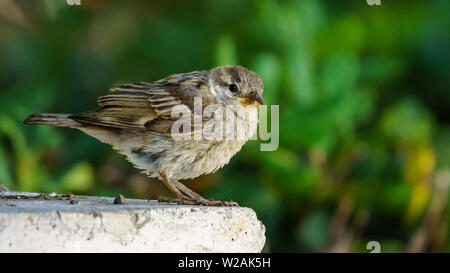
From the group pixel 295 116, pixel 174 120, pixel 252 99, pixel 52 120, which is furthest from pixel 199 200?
pixel 295 116

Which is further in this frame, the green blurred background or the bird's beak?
the green blurred background

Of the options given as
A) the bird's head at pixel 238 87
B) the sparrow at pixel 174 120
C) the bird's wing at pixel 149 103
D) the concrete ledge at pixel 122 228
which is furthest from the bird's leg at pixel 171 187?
the concrete ledge at pixel 122 228

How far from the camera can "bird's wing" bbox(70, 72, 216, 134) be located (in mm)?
4309

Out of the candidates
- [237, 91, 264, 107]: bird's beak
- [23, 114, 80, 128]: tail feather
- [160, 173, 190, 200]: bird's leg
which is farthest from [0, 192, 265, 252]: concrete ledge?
[237, 91, 264, 107]: bird's beak

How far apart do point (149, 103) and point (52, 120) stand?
53 cm

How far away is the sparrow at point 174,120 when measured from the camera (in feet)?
13.6

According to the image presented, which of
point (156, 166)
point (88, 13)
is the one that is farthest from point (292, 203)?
point (88, 13)

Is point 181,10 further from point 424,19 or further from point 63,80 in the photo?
point 424,19

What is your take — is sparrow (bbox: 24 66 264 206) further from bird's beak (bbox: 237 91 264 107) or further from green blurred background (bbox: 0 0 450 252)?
green blurred background (bbox: 0 0 450 252)

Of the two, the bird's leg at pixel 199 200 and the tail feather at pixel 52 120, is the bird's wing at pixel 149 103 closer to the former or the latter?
the tail feather at pixel 52 120

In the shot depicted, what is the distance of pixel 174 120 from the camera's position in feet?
14.1

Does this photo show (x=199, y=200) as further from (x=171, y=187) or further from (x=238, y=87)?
(x=238, y=87)

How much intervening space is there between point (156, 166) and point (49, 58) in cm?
321

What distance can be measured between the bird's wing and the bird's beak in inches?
6.4
